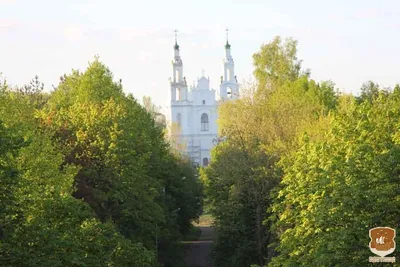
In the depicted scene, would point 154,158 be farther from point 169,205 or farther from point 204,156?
point 204,156

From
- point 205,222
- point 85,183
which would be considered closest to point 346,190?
point 85,183

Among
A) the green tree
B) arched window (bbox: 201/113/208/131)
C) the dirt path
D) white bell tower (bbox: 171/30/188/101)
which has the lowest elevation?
the dirt path

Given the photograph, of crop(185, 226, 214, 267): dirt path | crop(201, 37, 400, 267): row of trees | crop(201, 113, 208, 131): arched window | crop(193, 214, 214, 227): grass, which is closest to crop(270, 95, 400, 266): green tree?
crop(201, 37, 400, 267): row of trees

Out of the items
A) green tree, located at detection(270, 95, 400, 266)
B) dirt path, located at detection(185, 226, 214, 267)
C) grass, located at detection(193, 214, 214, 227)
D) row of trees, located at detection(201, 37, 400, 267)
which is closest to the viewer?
green tree, located at detection(270, 95, 400, 266)

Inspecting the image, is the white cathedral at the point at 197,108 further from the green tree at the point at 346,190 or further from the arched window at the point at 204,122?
the green tree at the point at 346,190

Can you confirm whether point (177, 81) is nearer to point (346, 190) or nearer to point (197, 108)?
point (197, 108)

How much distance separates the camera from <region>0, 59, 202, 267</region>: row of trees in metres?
30.0

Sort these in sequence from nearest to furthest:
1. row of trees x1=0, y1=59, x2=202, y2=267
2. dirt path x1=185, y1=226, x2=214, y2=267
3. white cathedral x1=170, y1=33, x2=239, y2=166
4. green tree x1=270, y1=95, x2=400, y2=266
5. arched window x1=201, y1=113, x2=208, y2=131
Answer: row of trees x1=0, y1=59, x2=202, y2=267 → green tree x1=270, y1=95, x2=400, y2=266 → dirt path x1=185, y1=226, x2=214, y2=267 → white cathedral x1=170, y1=33, x2=239, y2=166 → arched window x1=201, y1=113, x2=208, y2=131

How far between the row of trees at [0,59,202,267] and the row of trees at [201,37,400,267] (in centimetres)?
407

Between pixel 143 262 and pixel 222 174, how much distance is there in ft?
45.6

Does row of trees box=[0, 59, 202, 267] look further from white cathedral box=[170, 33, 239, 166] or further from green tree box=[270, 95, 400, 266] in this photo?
white cathedral box=[170, 33, 239, 166]

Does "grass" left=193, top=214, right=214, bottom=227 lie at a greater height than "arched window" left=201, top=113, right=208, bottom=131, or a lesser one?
lesser

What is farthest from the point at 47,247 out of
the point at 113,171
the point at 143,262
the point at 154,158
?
the point at 154,158

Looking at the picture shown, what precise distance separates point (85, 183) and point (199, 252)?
24175mm
